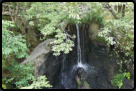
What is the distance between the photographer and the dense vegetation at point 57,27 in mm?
2955

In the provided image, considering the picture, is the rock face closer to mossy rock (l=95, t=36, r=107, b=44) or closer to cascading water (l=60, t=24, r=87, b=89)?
mossy rock (l=95, t=36, r=107, b=44)

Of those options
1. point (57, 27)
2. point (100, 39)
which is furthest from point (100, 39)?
point (57, 27)

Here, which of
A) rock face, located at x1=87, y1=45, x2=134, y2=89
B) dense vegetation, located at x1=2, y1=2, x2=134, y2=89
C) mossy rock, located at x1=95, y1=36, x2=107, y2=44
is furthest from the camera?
mossy rock, located at x1=95, y1=36, x2=107, y2=44

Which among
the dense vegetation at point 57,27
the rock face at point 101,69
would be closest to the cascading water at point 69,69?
the rock face at point 101,69

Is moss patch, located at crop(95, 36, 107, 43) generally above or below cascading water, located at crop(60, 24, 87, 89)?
above

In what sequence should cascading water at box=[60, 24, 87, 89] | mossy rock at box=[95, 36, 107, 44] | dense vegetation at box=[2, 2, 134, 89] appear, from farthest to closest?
1. cascading water at box=[60, 24, 87, 89]
2. mossy rock at box=[95, 36, 107, 44]
3. dense vegetation at box=[2, 2, 134, 89]

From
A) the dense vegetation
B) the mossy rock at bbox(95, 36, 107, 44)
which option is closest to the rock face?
the dense vegetation

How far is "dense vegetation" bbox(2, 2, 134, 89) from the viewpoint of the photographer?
116 inches

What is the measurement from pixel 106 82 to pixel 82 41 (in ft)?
11.9

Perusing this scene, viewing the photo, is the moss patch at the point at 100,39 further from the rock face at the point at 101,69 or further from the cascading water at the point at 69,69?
the cascading water at the point at 69,69

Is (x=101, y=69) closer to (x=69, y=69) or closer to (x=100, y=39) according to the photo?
(x=100, y=39)

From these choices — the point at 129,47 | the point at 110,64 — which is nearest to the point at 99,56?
the point at 110,64

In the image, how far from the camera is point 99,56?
674 cm

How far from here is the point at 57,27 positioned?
15.5 ft
